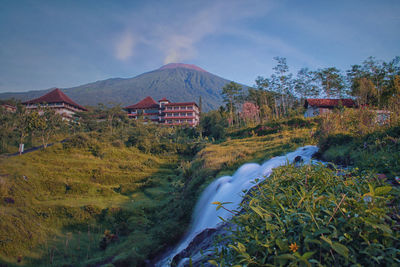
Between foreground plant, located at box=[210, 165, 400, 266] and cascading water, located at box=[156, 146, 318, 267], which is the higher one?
foreground plant, located at box=[210, 165, 400, 266]

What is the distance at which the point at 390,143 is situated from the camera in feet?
16.0

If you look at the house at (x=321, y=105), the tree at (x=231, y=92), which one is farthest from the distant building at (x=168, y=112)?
the house at (x=321, y=105)

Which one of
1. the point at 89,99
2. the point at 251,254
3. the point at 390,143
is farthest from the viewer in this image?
the point at 89,99

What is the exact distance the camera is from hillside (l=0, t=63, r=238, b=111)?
139m

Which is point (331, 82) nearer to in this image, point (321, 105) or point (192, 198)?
point (321, 105)

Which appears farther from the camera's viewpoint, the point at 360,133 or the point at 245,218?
the point at 360,133

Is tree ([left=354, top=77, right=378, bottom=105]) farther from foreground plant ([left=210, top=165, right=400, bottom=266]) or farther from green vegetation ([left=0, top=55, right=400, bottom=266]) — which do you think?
foreground plant ([left=210, top=165, right=400, bottom=266])

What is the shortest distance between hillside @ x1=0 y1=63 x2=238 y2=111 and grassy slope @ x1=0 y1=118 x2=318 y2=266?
11768 cm

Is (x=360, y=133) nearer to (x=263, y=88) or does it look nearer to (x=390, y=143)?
(x=390, y=143)

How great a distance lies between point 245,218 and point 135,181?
14545 millimetres

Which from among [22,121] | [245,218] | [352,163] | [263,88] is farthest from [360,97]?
[22,121]

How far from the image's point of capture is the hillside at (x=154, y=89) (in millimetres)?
138875

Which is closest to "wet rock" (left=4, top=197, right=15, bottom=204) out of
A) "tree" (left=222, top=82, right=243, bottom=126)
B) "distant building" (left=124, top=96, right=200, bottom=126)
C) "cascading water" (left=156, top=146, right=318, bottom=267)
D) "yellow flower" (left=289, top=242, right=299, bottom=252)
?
"cascading water" (left=156, top=146, right=318, bottom=267)

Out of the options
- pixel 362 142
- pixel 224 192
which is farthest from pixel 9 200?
pixel 362 142
